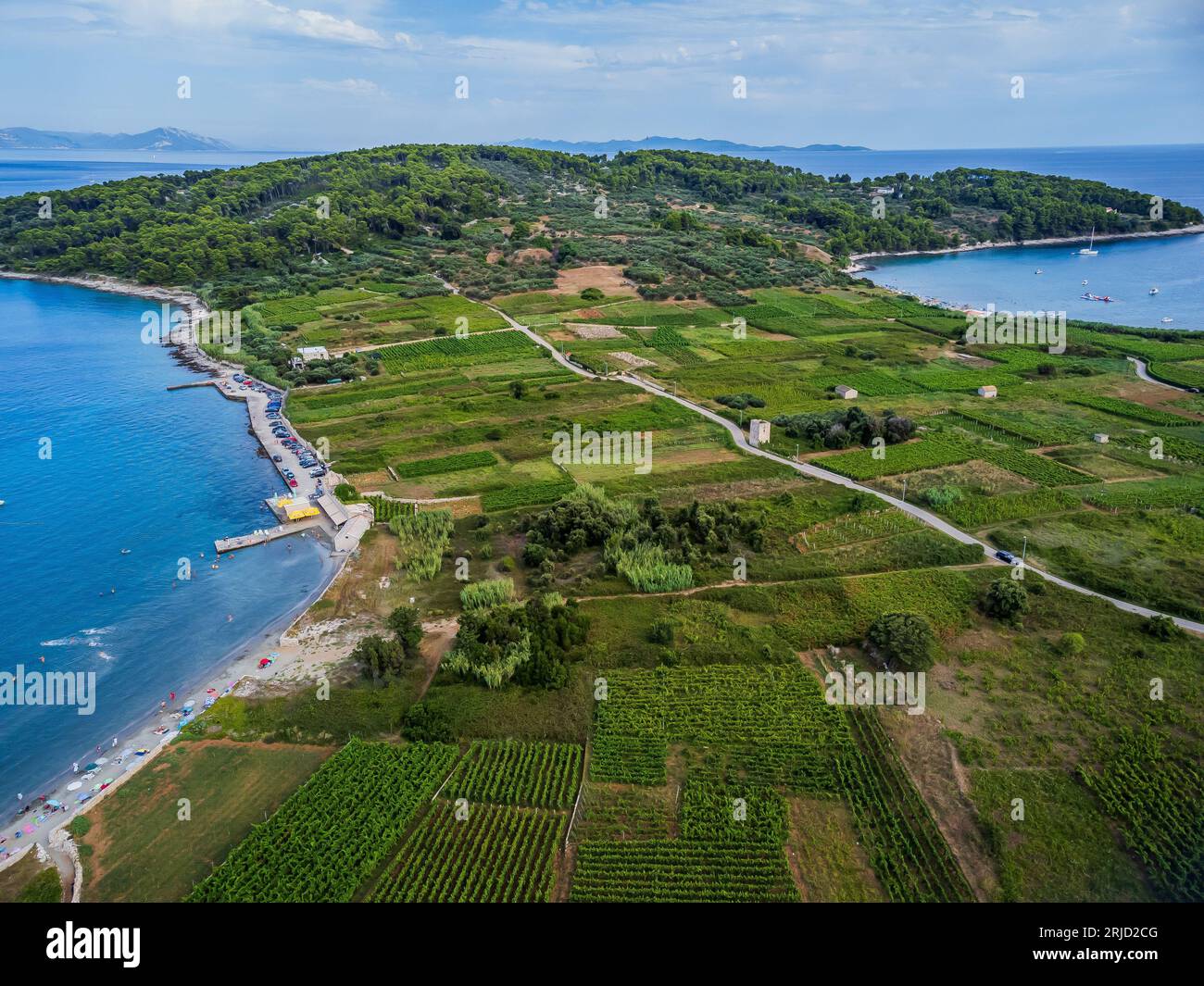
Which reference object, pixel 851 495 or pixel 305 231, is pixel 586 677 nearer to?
pixel 851 495

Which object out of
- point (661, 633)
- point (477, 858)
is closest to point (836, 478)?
point (661, 633)

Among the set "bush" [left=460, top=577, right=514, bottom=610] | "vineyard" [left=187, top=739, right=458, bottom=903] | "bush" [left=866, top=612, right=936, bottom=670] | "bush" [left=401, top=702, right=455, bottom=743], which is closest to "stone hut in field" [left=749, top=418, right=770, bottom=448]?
"bush" [left=866, top=612, right=936, bottom=670]

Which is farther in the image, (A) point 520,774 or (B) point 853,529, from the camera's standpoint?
(B) point 853,529

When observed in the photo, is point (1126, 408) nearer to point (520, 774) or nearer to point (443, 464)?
point (443, 464)

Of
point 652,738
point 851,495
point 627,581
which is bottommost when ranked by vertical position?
point 652,738

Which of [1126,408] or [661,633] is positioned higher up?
[1126,408]

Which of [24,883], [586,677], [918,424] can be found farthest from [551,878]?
[918,424]

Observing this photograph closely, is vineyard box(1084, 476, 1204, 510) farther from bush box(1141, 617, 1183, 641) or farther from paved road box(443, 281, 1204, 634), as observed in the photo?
bush box(1141, 617, 1183, 641)

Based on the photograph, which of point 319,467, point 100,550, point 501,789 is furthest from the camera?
point 319,467
